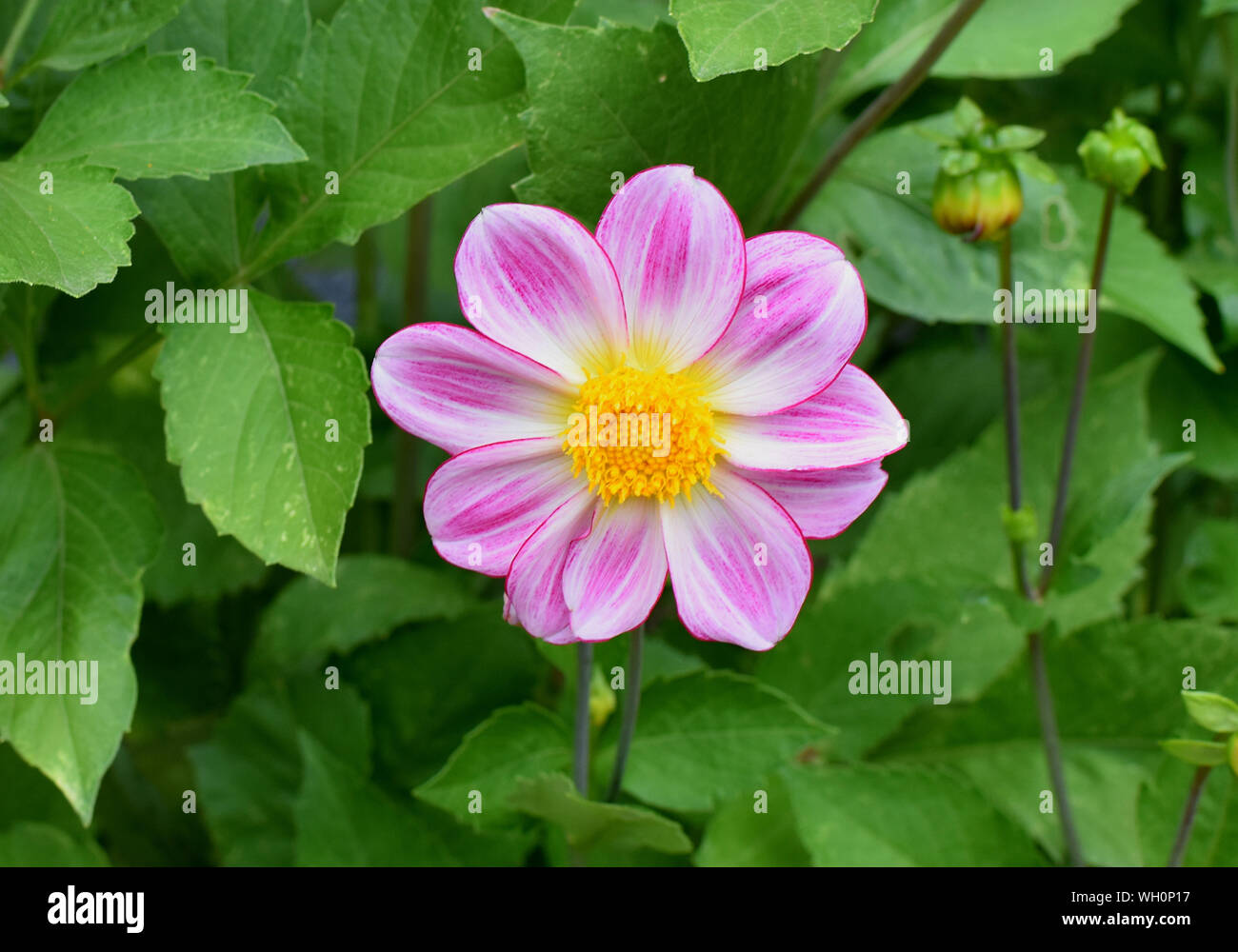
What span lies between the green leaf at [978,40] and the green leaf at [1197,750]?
1.33ft

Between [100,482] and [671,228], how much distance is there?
34cm

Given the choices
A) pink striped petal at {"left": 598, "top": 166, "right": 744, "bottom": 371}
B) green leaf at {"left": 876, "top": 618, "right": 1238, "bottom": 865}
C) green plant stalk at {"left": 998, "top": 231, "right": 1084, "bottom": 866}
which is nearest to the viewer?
pink striped petal at {"left": 598, "top": 166, "right": 744, "bottom": 371}

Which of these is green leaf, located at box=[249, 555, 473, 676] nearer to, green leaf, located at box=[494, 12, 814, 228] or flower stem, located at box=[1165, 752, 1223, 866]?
green leaf, located at box=[494, 12, 814, 228]

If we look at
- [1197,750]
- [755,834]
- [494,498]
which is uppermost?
[494,498]

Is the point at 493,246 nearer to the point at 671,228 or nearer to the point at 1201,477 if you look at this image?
the point at 671,228

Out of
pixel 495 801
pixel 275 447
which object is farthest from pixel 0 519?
pixel 495 801

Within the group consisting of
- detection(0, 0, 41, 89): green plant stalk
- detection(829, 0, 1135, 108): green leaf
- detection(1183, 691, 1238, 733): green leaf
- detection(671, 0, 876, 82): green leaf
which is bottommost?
detection(1183, 691, 1238, 733): green leaf

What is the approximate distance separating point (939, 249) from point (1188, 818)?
35 cm

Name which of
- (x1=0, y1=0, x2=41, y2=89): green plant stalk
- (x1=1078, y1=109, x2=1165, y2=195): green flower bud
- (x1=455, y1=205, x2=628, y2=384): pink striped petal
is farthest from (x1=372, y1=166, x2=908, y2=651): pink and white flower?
(x1=0, y1=0, x2=41, y2=89): green plant stalk

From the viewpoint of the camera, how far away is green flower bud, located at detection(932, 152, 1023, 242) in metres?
0.55

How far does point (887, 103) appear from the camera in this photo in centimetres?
60

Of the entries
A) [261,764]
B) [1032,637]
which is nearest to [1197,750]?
[1032,637]

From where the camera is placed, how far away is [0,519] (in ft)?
1.95

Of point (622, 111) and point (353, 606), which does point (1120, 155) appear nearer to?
point (622, 111)
